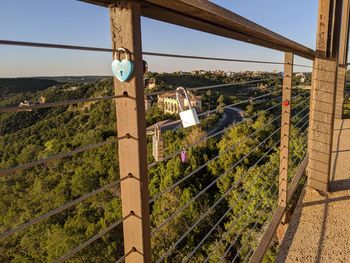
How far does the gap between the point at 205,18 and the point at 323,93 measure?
5.65ft

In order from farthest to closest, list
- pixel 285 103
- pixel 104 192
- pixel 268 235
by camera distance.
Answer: pixel 104 192 → pixel 285 103 → pixel 268 235

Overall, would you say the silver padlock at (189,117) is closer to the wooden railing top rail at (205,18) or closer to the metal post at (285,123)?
the wooden railing top rail at (205,18)

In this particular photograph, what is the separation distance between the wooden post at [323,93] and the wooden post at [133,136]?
184 cm

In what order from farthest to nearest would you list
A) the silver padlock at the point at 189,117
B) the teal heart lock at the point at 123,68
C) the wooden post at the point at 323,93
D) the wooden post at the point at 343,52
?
the wooden post at the point at 343,52 → the wooden post at the point at 323,93 → the silver padlock at the point at 189,117 → the teal heart lock at the point at 123,68

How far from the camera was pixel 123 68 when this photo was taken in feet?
1.90

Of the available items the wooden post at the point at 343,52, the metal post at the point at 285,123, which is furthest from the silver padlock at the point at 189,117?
the wooden post at the point at 343,52

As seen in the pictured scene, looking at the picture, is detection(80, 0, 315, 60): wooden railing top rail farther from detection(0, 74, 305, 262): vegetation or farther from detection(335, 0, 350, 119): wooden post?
detection(0, 74, 305, 262): vegetation

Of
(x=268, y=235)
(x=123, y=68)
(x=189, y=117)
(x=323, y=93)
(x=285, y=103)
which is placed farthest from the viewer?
(x=323, y=93)

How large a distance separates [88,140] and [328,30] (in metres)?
16.6

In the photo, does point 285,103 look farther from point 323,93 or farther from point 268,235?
point 268,235

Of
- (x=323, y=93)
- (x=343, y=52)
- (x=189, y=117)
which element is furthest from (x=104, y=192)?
(x=189, y=117)

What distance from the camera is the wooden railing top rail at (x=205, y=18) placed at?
0.61 metres

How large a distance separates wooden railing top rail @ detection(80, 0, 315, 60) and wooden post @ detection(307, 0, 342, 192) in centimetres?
105

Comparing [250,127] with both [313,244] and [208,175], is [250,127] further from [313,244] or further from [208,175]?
[313,244]
